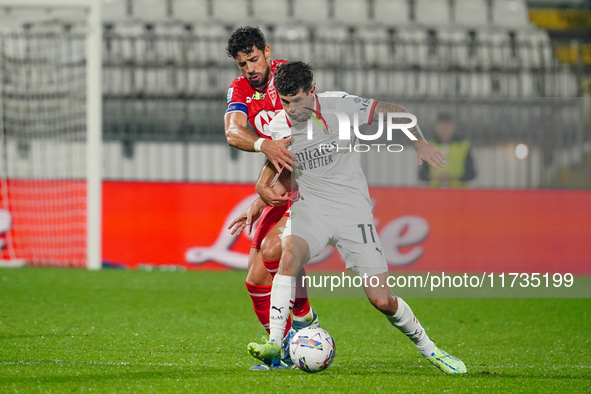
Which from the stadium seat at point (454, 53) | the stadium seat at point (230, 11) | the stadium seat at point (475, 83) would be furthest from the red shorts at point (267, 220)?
the stadium seat at point (230, 11)

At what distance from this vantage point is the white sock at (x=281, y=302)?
467 centimetres

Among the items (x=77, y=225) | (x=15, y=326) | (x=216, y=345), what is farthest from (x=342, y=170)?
(x=77, y=225)

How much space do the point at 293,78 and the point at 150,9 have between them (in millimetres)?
13256

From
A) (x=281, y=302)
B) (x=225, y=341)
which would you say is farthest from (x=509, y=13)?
(x=281, y=302)

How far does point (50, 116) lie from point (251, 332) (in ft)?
22.9

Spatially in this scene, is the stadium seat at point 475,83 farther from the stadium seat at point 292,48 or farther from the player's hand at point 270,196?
the player's hand at point 270,196

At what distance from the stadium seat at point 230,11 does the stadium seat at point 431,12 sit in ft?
12.2

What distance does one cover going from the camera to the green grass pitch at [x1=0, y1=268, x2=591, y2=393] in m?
4.39

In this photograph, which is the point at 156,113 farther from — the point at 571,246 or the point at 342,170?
the point at 342,170

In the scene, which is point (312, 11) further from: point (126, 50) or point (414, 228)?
point (414, 228)

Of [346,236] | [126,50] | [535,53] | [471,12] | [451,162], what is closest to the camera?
[346,236]

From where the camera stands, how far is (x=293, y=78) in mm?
4699

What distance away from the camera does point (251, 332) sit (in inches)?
260

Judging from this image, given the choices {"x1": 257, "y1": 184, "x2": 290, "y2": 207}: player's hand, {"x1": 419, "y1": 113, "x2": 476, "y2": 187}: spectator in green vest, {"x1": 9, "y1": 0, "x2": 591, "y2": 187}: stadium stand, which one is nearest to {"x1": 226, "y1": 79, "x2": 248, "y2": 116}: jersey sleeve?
{"x1": 257, "y1": 184, "x2": 290, "y2": 207}: player's hand
